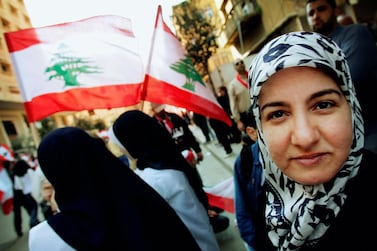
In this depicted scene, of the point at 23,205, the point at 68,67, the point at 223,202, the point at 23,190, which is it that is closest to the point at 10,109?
the point at 23,205

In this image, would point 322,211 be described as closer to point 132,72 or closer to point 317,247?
point 317,247

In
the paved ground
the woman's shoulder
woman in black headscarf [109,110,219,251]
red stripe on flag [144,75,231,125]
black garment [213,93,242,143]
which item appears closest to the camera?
the woman's shoulder

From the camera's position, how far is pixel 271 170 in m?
1.11

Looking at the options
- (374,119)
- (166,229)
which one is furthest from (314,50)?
(166,229)

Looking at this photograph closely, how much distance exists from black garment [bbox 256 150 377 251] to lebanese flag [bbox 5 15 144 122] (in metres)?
2.67

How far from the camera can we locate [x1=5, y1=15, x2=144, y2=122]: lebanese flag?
3.22 meters

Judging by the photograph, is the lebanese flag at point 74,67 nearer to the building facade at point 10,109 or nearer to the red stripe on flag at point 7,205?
the red stripe on flag at point 7,205

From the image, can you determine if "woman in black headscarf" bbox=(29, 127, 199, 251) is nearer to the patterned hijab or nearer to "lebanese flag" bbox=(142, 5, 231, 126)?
the patterned hijab

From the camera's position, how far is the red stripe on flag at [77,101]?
320cm

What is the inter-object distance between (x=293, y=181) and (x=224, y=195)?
220cm

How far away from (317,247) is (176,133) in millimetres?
3936

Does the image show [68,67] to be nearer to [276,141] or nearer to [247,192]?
[247,192]

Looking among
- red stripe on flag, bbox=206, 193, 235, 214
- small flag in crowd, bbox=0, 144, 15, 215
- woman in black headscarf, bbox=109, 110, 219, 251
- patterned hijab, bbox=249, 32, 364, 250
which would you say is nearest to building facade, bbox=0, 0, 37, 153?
small flag in crowd, bbox=0, 144, 15, 215

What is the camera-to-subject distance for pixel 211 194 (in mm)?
3223
